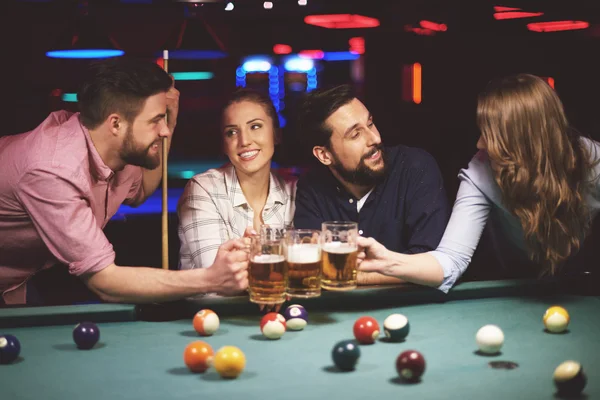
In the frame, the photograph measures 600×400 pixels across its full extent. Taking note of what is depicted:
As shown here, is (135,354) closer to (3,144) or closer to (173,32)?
(3,144)

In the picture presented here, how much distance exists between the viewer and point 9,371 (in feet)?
7.01

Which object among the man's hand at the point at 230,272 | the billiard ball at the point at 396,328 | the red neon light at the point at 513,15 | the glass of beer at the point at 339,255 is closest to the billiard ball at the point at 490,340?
the billiard ball at the point at 396,328

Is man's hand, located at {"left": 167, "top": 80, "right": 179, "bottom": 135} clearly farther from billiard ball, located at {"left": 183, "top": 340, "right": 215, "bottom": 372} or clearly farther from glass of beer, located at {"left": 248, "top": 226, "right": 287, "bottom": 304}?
billiard ball, located at {"left": 183, "top": 340, "right": 215, "bottom": 372}

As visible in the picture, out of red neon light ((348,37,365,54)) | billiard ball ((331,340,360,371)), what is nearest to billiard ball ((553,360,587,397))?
billiard ball ((331,340,360,371))

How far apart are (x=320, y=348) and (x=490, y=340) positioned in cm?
49

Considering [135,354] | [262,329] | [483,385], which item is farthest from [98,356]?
[483,385]

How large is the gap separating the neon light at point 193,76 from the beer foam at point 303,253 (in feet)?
28.4

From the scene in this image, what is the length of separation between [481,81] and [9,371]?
577cm

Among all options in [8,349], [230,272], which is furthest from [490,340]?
[8,349]

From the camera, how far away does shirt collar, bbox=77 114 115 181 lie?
324cm

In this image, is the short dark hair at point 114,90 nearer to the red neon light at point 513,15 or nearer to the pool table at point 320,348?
the pool table at point 320,348

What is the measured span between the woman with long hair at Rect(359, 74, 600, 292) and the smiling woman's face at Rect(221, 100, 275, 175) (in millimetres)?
979

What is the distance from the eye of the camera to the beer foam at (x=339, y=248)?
8.57 ft

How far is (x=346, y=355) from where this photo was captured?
2051 mm
